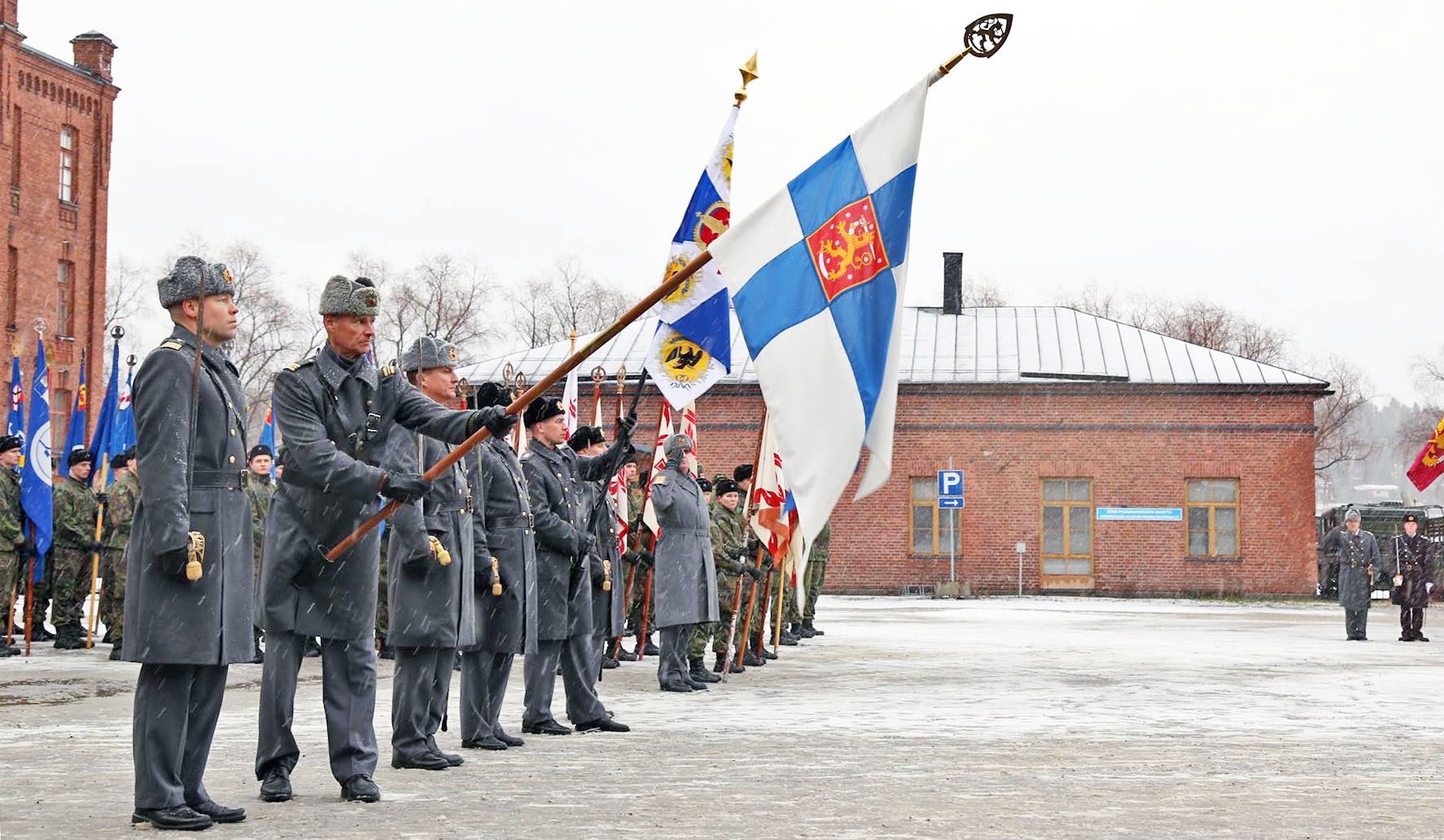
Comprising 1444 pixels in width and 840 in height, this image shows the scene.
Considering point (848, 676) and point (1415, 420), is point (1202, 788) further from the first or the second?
point (1415, 420)

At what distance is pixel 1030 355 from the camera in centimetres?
4172

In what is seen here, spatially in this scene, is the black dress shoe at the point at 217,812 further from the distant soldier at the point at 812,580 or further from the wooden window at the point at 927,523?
the wooden window at the point at 927,523

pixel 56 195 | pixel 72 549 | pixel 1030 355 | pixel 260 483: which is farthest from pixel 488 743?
pixel 56 195

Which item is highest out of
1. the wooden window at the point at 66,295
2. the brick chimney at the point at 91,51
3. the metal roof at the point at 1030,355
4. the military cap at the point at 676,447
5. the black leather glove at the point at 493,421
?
the brick chimney at the point at 91,51

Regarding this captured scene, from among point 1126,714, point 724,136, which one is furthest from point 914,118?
point 1126,714

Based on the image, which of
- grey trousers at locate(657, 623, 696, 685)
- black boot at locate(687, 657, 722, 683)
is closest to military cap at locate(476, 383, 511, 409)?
grey trousers at locate(657, 623, 696, 685)

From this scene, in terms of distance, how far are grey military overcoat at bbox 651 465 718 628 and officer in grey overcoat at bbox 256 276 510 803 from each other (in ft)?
19.6

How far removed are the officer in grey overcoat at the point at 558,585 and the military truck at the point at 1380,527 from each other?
28.5 metres

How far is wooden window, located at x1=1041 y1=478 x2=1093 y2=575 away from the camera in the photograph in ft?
132

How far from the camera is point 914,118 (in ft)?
24.7

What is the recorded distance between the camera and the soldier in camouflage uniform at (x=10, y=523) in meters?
16.3

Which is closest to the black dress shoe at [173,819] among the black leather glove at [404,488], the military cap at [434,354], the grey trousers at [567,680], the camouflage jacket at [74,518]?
the black leather glove at [404,488]

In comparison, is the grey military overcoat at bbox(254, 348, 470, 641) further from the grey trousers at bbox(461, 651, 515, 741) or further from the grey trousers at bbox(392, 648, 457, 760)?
the grey trousers at bbox(461, 651, 515, 741)

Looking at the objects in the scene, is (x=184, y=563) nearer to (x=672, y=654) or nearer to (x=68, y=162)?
(x=672, y=654)
